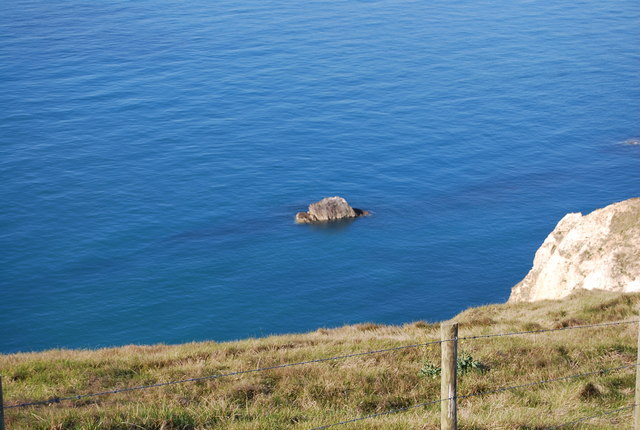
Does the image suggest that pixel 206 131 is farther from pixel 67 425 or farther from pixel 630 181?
pixel 67 425

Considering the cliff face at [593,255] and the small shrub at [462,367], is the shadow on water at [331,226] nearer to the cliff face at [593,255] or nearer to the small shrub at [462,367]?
the cliff face at [593,255]

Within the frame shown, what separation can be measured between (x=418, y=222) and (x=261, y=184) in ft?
85.5

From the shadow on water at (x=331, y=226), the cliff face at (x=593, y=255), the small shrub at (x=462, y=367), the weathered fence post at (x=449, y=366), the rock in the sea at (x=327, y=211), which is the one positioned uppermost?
the rock in the sea at (x=327, y=211)

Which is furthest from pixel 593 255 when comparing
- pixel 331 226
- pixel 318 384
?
pixel 331 226

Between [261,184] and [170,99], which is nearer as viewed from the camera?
[261,184]

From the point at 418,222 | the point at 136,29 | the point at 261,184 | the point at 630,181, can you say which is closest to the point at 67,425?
the point at 418,222

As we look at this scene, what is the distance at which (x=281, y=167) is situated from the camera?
127 meters

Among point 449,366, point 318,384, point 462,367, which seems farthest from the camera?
point 462,367

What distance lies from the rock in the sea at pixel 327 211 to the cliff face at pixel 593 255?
2411 inches

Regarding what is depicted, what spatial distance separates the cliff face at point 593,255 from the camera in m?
41.0

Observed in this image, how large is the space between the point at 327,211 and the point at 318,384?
94893mm

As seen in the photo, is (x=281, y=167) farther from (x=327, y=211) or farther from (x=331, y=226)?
(x=331, y=226)

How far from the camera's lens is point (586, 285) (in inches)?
1672

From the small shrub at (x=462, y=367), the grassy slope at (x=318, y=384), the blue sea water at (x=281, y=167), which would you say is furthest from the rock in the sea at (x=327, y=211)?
the small shrub at (x=462, y=367)
